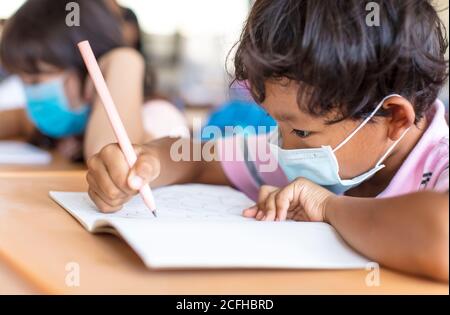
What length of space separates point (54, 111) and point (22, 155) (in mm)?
194

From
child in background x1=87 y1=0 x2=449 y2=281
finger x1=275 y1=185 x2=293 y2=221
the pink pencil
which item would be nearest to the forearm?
child in background x1=87 y1=0 x2=449 y2=281

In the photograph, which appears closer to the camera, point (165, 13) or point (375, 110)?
point (375, 110)

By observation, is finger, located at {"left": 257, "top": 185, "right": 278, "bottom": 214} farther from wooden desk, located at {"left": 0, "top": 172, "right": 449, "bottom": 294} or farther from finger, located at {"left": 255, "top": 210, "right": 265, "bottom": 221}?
wooden desk, located at {"left": 0, "top": 172, "right": 449, "bottom": 294}

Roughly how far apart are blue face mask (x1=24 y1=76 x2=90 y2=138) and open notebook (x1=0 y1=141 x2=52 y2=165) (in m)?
0.07

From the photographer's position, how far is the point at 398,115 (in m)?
0.73

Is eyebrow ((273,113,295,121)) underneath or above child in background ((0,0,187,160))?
underneath

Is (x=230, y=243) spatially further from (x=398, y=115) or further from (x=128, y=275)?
(x=398, y=115)

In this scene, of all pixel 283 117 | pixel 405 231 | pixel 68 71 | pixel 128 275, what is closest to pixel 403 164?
pixel 283 117

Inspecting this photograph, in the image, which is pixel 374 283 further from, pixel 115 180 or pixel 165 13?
pixel 165 13

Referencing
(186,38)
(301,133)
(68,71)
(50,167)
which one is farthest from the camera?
(186,38)

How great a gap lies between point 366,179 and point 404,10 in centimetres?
23

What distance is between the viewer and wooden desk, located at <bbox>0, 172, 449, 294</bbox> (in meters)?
0.48

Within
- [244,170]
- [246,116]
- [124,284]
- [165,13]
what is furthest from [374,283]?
[165,13]

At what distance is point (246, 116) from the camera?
1569mm
